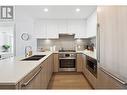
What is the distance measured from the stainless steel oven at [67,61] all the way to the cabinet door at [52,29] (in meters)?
0.89

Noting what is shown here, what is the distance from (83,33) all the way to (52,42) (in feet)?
4.58

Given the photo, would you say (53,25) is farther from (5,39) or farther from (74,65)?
(5,39)

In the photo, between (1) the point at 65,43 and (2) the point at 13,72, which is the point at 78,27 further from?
(2) the point at 13,72

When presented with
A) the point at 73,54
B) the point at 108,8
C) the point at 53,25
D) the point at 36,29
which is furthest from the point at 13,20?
the point at 108,8

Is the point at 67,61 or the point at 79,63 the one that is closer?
the point at 79,63

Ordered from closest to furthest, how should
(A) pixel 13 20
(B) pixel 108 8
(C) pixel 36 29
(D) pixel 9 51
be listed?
1. (B) pixel 108 8
2. (A) pixel 13 20
3. (C) pixel 36 29
4. (D) pixel 9 51

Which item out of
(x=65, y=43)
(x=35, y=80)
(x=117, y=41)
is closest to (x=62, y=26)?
(x=65, y=43)

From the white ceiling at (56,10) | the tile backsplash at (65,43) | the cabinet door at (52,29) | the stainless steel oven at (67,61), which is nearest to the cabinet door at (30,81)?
the white ceiling at (56,10)

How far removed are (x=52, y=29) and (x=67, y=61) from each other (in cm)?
150

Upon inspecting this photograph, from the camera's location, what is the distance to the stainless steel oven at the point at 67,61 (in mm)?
6992

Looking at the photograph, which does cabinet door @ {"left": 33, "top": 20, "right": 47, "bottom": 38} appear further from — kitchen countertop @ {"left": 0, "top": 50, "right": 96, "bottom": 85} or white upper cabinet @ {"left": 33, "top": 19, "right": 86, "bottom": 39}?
kitchen countertop @ {"left": 0, "top": 50, "right": 96, "bottom": 85}

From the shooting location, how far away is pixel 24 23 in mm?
7395

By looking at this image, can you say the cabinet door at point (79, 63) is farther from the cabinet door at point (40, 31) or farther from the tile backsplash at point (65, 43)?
the cabinet door at point (40, 31)

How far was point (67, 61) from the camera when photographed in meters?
7.04
